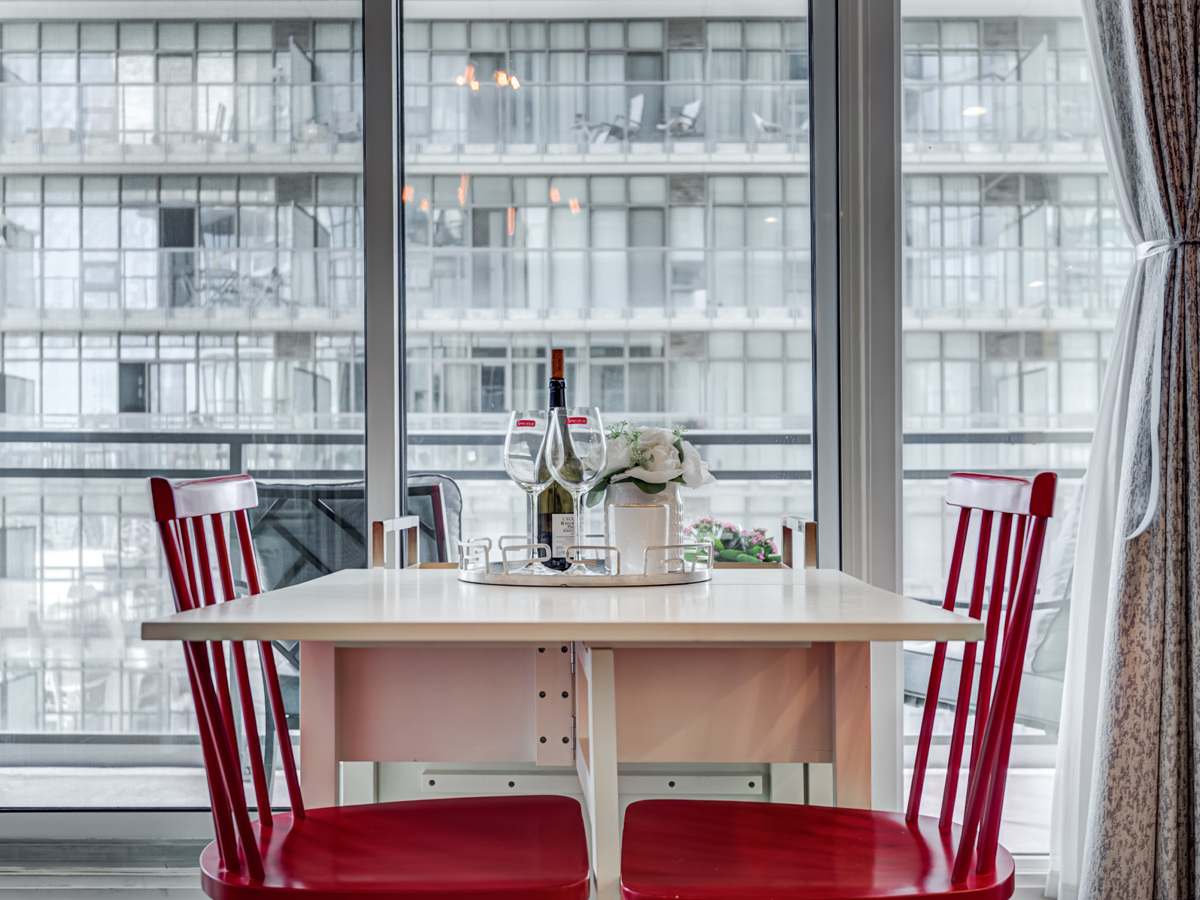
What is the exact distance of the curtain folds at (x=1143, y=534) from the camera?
65.4 inches

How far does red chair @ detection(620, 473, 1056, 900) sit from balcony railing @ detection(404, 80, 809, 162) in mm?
985

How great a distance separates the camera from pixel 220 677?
4.13ft

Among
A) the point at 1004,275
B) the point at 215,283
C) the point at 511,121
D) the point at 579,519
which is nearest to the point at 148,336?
the point at 215,283

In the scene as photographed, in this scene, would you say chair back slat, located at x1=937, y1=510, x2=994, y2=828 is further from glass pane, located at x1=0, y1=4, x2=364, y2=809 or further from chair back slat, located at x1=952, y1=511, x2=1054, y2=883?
glass pane, located at x1=0, y1=4, x2=364, y2=809

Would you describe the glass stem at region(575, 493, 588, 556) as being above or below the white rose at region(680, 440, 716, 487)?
below

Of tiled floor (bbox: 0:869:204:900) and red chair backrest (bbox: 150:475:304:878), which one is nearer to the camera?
red chair backrest (bbox: 150:475:304:878)

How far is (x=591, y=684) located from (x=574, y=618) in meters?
0.19

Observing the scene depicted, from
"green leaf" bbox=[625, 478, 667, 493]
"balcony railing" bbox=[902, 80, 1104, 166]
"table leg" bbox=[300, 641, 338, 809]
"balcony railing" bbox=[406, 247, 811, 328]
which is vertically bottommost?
"table leg" bbox=[300, 641, 338, 809]

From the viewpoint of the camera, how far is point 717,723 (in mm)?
A: 1340

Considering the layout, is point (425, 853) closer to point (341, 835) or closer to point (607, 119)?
point (341, 835)

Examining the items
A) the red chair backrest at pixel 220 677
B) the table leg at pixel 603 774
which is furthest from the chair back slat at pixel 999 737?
the red chair backrest at pixel 220 677

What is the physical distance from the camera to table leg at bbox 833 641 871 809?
130 cm

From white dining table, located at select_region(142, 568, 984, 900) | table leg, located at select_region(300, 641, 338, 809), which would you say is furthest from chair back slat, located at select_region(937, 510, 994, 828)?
table leg, located at select_region(300, 641, 338, 809)

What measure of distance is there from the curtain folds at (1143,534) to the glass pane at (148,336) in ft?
4.83
